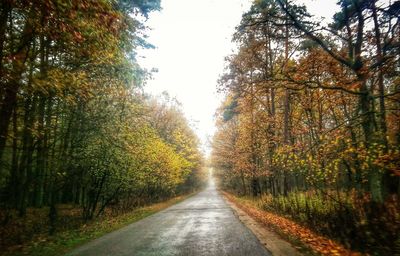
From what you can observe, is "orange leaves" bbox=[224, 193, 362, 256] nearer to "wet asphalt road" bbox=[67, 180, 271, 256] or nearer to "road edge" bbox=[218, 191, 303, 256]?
"road edge" bbox=[218, 191, 303, 256]

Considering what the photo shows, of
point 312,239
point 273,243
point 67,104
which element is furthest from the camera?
point 67,104

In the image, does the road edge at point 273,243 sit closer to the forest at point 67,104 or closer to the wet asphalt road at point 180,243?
the wet asphalt road at point 180,243

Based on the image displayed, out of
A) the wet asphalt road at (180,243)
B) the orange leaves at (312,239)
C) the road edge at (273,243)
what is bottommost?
the wet asphalt road at (180,243)

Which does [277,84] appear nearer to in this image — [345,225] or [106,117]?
[345,225]

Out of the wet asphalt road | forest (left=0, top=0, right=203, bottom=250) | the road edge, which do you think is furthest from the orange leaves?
forest (left=0, top=0, right=203, bottom=250)

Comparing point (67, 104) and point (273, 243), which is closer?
point (273, 243)

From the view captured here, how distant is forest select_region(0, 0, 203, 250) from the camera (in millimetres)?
8297

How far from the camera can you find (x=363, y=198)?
9.53 metres

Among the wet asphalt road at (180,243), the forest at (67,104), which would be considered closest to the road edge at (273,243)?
the wet asphalt road at (180,243)

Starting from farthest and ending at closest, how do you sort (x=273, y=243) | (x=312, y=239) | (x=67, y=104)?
(x=67, y=104), (x=312, y=239), (x=273, y=243)

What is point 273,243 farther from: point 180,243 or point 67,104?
point 67,104

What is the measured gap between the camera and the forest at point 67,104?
8297mm

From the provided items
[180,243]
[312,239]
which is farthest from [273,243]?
[180,243]

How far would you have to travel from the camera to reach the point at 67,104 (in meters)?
15.4
